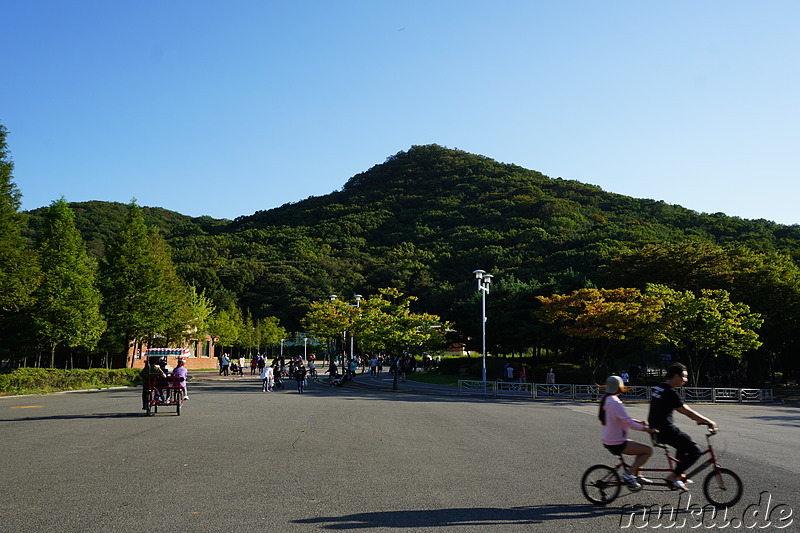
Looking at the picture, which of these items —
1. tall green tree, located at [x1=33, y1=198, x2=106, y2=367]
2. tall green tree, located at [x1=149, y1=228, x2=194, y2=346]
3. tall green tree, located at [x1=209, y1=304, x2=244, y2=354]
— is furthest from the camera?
tall green tree, located at [x1=209, y1=304, x2=244, y2=354]

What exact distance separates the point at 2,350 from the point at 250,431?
24.2 meters

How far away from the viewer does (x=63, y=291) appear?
2905 cm

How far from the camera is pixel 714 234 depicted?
6988cm

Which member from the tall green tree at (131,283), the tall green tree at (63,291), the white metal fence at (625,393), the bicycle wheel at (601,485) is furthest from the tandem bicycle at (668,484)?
the tall green tree at (131,283)

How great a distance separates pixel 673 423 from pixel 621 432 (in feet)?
1.97

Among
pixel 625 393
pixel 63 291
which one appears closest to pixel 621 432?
pixel 625 393

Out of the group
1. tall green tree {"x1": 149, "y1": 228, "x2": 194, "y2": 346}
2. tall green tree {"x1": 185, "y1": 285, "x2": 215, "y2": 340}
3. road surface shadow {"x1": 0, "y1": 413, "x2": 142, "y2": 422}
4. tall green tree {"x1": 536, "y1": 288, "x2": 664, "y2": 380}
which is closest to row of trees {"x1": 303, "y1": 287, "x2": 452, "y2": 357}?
tall green tree {"x1": 536, "y1": 288, "x2": 664, "y2": 380}

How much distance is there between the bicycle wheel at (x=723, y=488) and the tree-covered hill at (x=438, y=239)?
35331 millimetres

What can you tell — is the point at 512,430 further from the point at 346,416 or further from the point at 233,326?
the point at 233,326

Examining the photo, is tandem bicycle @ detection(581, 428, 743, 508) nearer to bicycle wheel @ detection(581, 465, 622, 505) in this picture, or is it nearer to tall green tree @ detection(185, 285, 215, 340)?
bicycle wheel @ detection(581, 465, 622, 505)

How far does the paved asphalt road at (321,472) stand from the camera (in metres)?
Result: 6.13

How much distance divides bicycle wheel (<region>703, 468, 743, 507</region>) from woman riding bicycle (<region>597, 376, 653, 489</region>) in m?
0.67

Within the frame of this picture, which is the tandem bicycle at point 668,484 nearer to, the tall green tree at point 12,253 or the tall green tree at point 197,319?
the tall green tree at point 12,253

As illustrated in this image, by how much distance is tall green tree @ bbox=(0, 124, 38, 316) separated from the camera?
81.7 feet
